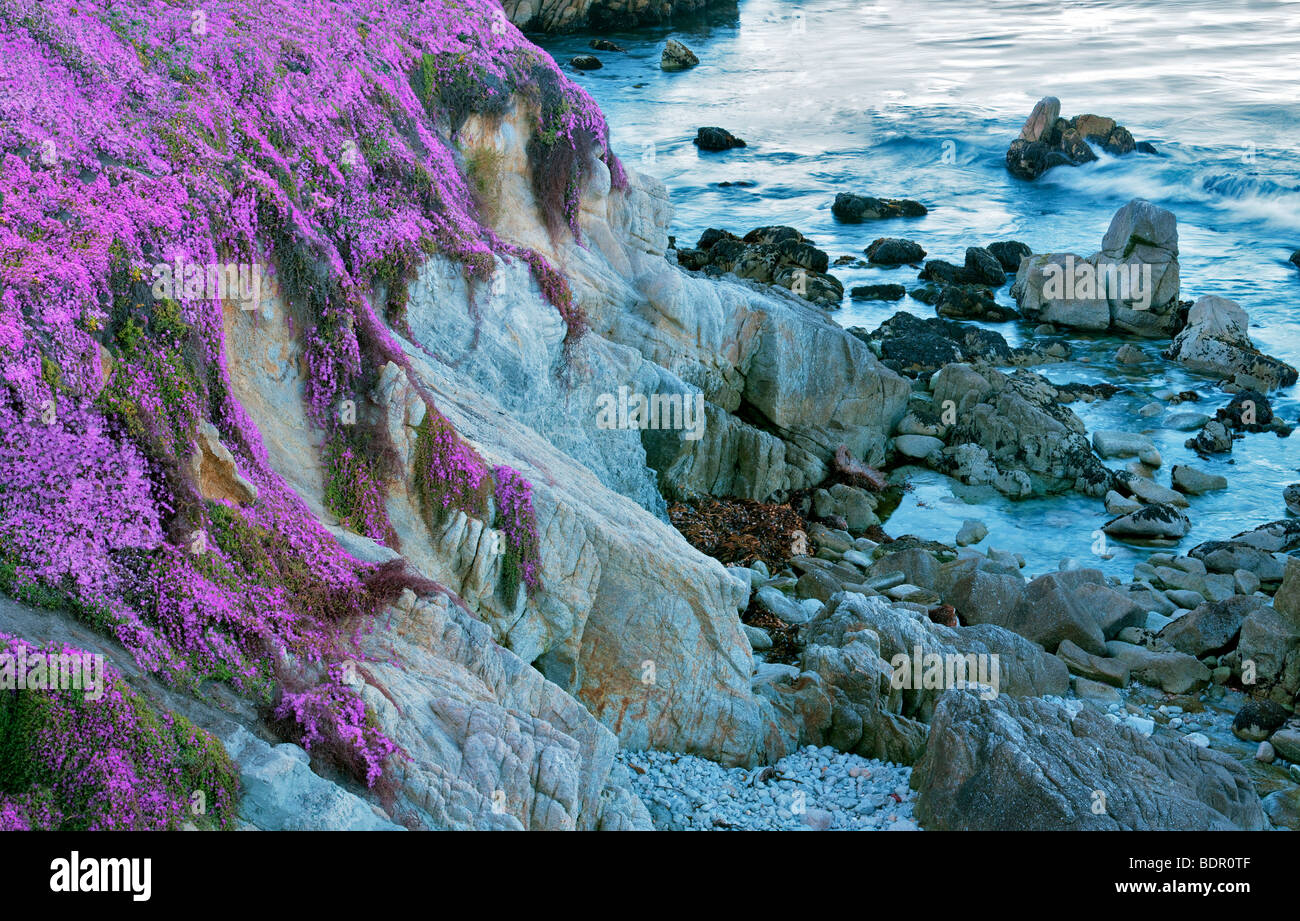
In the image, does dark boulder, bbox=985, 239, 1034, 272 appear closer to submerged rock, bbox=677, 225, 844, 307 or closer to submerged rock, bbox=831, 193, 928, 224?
submerged rock, bbox=677, 225, 844, 307

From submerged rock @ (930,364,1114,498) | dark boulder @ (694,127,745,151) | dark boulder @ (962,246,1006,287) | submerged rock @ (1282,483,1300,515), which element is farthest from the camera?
dark boulder @ (694,127,745,151)

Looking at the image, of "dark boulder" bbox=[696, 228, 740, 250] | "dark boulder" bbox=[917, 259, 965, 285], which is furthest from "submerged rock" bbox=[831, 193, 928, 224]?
"dark boulder" bbox=[917, 259, 965, 285]

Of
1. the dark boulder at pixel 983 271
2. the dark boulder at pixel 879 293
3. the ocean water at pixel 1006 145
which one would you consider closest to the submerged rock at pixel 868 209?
the ocean water at pixel 1006 145

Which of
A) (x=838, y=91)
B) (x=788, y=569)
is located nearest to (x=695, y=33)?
(x=838, y=91)

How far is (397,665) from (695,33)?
8473 cm

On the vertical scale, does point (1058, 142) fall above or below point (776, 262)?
above

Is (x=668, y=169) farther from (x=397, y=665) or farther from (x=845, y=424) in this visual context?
(x=397, y=665)

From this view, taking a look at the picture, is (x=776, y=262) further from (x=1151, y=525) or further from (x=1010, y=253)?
(x=1151, y=525)

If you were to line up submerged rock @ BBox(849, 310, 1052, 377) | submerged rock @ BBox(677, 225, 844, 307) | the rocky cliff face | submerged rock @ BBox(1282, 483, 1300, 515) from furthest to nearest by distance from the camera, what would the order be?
1. submerged rock @ BBox(677, 225, 844, 307)
2. submerged rock @ BBox(849, 310, 1052, 377)
3. submerged rock @ BBox(1282, 483, 1300, 515)
4. the rocky cliff face

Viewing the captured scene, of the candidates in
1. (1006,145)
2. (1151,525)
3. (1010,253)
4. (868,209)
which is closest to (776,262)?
(1010,253)

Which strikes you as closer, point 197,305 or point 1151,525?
point 197,305

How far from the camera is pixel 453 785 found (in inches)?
397

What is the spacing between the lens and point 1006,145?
193 feet

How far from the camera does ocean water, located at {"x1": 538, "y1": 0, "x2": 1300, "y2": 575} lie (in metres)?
30.2
